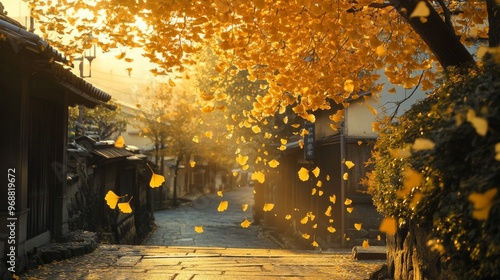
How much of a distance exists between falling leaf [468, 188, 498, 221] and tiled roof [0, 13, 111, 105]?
6.75m

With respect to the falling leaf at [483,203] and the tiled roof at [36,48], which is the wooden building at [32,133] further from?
the falling leaf at [483,203]

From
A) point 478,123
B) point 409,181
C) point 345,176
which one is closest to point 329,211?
point 345,176

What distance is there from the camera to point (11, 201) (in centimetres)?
977

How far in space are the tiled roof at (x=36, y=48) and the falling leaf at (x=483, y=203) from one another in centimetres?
675

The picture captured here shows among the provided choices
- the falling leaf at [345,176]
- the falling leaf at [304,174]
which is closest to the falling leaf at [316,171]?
the falling leaf at [304,174]

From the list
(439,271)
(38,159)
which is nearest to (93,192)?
Result: (38,159)

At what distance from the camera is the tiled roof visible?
8.09 m

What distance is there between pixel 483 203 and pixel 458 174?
89cm

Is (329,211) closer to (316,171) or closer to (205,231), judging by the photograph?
(316,171)

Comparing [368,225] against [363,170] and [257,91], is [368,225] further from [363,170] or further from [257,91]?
[257,91]

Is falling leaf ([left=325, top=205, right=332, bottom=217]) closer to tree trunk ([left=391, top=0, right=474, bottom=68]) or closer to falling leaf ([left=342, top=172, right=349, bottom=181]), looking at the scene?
falling leaf ([left=342, top=172, right=349, bottom=181])

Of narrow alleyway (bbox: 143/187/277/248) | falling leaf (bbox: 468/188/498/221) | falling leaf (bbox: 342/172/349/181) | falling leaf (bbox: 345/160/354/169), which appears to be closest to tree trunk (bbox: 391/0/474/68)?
falling leaf (bbox: 468/188/498/221)

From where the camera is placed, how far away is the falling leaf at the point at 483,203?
395 centimetres

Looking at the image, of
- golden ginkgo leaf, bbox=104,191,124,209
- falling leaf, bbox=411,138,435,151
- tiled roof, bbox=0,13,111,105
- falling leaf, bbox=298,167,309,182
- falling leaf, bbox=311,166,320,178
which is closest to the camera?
falling leaf, bbox=411,138,435,151
